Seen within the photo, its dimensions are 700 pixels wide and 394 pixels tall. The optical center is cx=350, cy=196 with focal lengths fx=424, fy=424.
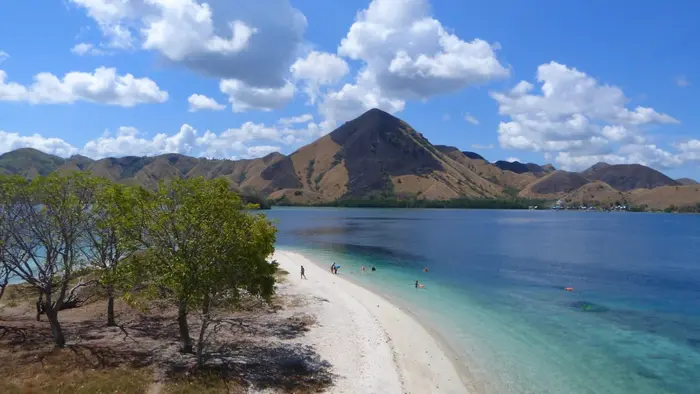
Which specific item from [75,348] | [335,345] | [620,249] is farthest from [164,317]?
[620,249]

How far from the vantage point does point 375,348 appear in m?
35.0

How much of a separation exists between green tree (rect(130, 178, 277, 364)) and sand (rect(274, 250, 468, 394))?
33.9 feet

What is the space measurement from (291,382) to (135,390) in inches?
354

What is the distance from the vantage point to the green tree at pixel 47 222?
29.2 meters

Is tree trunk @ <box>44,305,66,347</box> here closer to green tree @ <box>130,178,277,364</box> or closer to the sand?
green tree @ <box>130,178,277,364</box>

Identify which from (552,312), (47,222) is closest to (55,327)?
(47,222)

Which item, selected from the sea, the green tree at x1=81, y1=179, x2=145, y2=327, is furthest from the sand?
the green tree at x1=81, y1=179, x2=145, y2=327

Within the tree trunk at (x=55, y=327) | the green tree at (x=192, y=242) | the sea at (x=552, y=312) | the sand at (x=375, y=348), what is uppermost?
the green tree at (x=192, y=242)

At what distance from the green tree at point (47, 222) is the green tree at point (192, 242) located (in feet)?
21.6

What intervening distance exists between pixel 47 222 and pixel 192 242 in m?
12.3

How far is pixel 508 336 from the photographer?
4209 cm

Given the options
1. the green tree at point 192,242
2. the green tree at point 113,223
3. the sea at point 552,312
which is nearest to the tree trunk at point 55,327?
the green tree at point 113,223

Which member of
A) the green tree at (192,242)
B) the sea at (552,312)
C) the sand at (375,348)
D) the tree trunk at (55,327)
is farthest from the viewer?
the sea at (552,312)

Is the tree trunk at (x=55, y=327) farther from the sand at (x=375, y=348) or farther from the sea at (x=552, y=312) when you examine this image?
the sea at (x=552, y=312)
